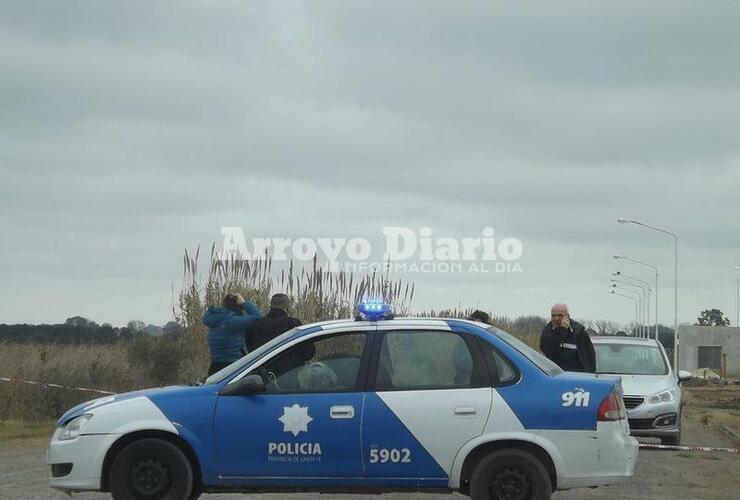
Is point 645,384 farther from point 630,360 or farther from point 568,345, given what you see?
point 568,345

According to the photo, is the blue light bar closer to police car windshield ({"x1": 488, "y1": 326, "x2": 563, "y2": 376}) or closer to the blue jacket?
police car windshield ({"x1": 488, "y1": 326, "x2": 563, "y2": 376})

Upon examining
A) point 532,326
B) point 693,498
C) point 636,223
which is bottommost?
point 693,498

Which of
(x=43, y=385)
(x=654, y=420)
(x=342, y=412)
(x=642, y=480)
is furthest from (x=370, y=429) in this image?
(x=43, y=385)

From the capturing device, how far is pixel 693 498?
10844 mm

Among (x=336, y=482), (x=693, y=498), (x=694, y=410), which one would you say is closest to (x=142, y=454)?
(x=336, y=482)

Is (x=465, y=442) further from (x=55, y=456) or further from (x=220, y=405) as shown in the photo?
(x=55, y=456)

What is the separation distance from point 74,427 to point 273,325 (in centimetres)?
424

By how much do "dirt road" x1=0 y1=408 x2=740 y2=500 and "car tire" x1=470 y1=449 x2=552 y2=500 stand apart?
176 cm

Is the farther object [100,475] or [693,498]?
[693,498]

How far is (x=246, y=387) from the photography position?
8.88 metres

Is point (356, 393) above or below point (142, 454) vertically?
above

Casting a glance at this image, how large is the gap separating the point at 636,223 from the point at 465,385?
42643mm

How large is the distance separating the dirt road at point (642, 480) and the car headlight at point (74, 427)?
1.54 m

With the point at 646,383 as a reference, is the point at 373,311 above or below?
above
